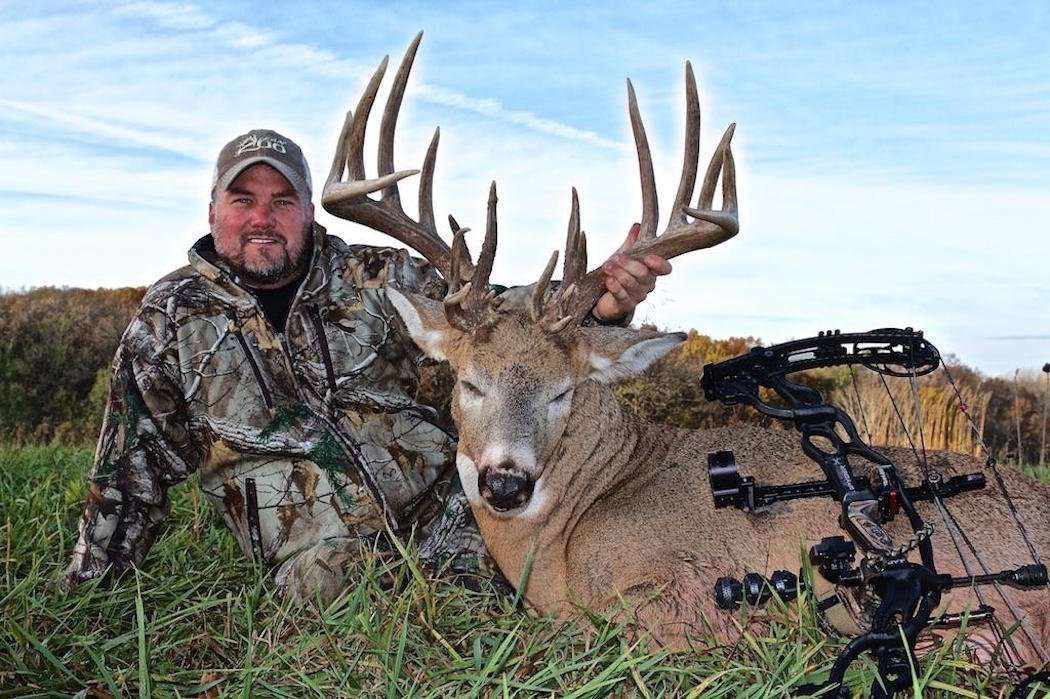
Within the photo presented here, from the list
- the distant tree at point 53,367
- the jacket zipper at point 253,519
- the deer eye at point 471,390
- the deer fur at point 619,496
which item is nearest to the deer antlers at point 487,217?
the deer fur at point 619,496

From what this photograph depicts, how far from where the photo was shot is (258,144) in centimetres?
565

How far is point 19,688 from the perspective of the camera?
3537mm

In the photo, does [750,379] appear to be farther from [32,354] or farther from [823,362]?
[32,354]

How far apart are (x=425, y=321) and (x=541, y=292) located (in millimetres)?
648

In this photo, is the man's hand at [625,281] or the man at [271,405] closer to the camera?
the man's hand at [625,281]

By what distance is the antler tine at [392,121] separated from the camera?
4664 mm

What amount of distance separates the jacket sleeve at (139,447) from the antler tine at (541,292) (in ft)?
6.80

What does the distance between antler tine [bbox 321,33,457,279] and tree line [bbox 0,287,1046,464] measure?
13.7 ft

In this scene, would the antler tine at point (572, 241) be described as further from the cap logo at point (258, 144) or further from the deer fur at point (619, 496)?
the cap logo at point (258, 144)

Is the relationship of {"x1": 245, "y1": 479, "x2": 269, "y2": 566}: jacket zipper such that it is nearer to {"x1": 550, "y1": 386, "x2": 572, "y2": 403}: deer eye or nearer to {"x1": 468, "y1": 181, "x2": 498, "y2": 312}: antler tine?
{"x1": 468, "y1": 181, "x2": 498, "y2": 312}: antler tine

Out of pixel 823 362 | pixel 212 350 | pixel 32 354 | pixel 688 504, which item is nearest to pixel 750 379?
pixel 823 362

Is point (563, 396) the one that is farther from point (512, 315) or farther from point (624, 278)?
point (624, 278)

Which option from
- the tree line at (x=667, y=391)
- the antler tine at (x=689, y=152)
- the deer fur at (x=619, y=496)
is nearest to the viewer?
the deer fur at (x=619, y=496)

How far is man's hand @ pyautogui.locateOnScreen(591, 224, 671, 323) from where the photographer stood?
4660mm
